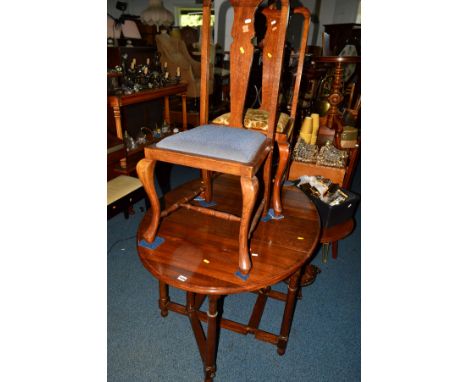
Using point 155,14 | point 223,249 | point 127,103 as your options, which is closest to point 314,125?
point 127,103

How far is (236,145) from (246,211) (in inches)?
11.1

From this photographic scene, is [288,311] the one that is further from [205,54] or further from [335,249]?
[205,54]

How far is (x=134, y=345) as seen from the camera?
5.98ft

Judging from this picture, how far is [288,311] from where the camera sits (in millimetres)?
1663

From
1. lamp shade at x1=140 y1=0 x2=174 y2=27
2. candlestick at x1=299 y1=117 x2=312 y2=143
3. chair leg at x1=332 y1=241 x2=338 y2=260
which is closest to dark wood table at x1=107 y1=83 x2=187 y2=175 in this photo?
candlestick at x1=299 y1=117 x2=312 y2=143

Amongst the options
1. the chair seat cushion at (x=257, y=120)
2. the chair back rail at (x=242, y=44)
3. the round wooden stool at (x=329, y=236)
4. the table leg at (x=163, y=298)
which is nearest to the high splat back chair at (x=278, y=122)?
the chair seat cushion at (x=257, y=120)

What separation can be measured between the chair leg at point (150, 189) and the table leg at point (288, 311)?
758 millimetres

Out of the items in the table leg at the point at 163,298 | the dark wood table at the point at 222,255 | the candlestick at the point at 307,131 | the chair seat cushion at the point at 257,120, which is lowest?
the table leg at the point at 163,298

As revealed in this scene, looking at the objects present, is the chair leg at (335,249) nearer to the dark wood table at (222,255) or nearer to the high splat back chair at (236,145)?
the dark wood table at (222,255)

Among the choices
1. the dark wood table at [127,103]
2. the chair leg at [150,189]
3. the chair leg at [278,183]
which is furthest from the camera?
the dark wood table at [127,103]

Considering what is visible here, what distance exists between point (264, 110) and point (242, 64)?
55 cm

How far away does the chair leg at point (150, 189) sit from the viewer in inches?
51.0

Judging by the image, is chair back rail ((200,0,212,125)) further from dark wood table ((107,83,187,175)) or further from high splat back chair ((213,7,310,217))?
dark wood table ((107,83,187,175))

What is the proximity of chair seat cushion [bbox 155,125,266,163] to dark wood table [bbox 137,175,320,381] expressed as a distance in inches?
17.8
